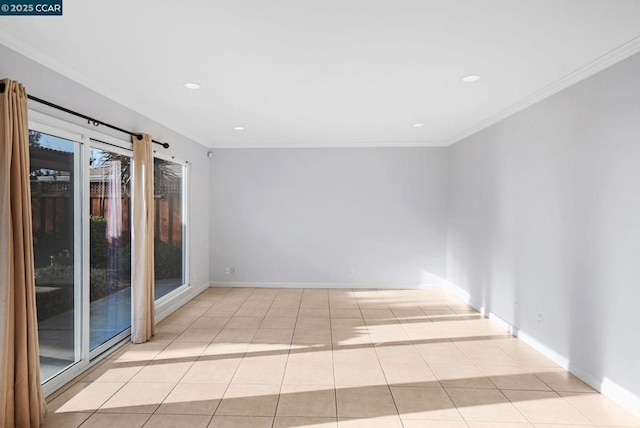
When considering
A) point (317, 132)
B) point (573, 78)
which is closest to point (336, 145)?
point (317, 132)

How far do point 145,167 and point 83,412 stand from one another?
2.38 metres

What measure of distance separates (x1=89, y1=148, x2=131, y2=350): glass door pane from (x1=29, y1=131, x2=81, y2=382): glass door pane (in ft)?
0.73

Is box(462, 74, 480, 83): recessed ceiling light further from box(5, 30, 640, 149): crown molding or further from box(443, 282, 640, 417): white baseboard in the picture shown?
box(443, 282, 640, 417): white baseboard

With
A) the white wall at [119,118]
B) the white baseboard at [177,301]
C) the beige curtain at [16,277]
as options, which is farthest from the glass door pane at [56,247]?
the white baseboard at [177,301]

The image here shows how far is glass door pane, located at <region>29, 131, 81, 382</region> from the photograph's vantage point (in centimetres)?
269

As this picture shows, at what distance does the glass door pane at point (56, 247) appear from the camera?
8.82ft

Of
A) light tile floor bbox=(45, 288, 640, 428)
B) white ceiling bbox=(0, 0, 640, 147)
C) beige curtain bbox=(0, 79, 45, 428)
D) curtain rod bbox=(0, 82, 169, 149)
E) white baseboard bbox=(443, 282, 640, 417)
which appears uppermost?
white ceiling bbox=(0, 0, 640, 147)

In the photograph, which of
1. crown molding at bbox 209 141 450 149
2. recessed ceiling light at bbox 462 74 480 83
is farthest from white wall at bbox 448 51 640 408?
crown molding at bbox 209 141 450 149

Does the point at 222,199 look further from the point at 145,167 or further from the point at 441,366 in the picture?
the point at 441,366

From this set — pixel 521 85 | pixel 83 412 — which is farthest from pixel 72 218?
pixel 521 85

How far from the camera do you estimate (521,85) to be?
10.8 ft

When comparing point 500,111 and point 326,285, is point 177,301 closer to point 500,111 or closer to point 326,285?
point 326,285

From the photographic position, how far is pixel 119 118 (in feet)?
12.0

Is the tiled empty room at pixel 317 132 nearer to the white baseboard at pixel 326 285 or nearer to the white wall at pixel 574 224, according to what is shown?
the white wall at pixel 574 224
